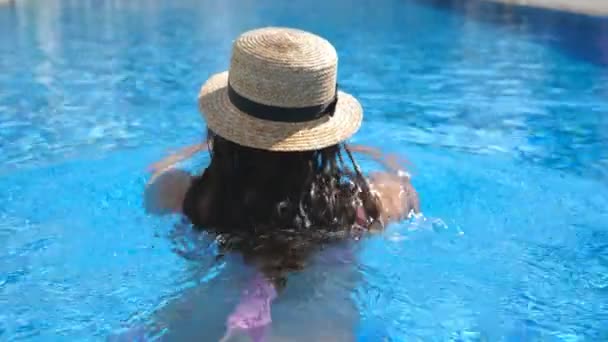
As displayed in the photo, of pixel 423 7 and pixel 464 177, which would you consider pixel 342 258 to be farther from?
pixel 423 7

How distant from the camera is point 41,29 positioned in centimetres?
769

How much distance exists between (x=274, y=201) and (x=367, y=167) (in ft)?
6.36

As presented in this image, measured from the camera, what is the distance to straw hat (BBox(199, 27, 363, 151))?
2.06 m

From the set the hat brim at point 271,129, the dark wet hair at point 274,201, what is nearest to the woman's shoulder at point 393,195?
the dark wet hair at point 274,201

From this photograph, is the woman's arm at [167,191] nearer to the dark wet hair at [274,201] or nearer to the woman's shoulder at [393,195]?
the dark wet hair at [274,201]

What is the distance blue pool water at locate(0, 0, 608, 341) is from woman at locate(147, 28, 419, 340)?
101mm

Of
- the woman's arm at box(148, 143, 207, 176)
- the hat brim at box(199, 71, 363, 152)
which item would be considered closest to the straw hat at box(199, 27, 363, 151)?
the hat brim at box(199, 71, 363, 152)

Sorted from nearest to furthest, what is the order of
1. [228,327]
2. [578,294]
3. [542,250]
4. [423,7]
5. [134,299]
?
[228,327]
[134,299]
[578,294]
[542,250]
[423,7]

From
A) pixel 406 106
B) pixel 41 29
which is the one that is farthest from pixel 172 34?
pixel 406 106

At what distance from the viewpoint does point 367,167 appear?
4.10 meters

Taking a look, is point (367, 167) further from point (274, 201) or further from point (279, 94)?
point (279, 94)

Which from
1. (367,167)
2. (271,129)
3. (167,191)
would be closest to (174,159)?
(167,191)

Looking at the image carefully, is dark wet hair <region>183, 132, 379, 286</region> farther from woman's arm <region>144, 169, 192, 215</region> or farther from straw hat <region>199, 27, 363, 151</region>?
woman's arm <region>144, 169, 192, 215</region>

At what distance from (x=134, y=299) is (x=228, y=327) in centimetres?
70
